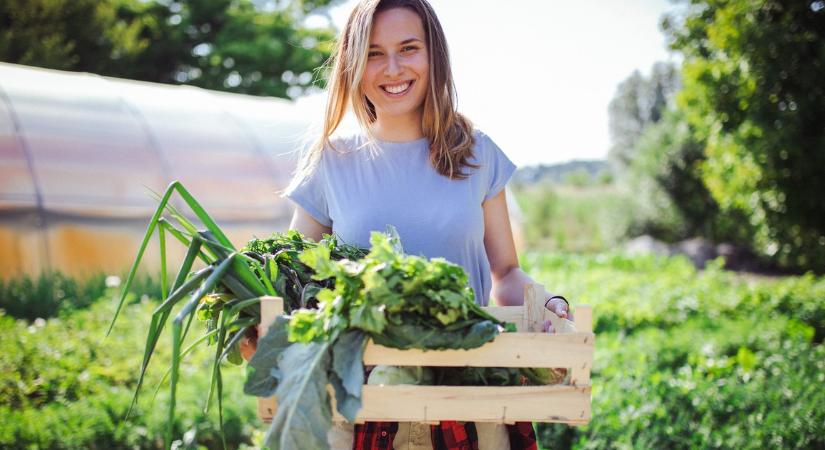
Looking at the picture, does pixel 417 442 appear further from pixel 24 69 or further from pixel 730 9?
pixel 24 69

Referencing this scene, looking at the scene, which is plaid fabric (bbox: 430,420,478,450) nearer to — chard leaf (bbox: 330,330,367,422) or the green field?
chard leaf (bbox: 330,330,367,422)

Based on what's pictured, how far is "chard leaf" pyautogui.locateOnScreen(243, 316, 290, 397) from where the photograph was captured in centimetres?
147

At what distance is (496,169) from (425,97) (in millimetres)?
313

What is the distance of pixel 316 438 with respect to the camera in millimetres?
1379

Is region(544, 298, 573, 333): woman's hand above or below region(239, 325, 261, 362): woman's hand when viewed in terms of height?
above

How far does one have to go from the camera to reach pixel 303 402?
54.1 inches

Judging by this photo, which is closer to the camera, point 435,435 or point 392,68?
point 435,435

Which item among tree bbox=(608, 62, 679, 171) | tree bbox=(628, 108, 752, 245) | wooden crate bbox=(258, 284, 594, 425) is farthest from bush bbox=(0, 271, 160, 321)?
tree bbox=(608, 62, 679, 171)

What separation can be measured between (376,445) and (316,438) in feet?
1.62

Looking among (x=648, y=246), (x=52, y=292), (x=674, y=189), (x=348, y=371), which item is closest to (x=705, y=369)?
(x=348, y=371)

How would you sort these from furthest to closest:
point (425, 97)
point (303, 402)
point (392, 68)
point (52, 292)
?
point (52, 292)
point (425, 97)
point (392, 68)
point (303, 402)

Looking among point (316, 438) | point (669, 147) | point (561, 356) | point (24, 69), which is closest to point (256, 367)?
point (316, 438)

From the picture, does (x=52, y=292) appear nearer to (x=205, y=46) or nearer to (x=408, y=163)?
(x=408, y=163)

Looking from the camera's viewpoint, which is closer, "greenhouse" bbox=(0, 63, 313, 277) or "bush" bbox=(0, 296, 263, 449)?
"bush" bbox=(0, 296, 263, 449)
